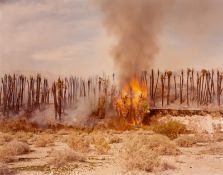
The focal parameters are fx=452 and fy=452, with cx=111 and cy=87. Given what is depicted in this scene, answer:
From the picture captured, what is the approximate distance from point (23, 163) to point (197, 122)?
57.4 metres

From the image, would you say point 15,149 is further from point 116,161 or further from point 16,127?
point 16,127

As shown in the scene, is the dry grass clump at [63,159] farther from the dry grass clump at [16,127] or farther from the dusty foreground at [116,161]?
the dry grass clump at [16,127]

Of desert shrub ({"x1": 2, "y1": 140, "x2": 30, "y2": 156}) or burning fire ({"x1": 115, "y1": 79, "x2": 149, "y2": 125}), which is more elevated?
burning fire ({"x1": 115, "y1": 79, "x2": 149, "y2": 125})

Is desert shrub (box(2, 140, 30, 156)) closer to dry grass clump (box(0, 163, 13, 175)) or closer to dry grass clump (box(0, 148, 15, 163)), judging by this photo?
dry grass clump (box(0, 148, 15, 163))

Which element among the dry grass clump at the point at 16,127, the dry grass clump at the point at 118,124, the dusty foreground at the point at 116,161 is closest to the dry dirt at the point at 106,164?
the dusty foreground at the point at 116,161

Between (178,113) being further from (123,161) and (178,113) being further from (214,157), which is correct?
(123,161)

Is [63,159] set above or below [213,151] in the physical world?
above

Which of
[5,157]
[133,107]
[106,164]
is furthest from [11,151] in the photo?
[133,107]

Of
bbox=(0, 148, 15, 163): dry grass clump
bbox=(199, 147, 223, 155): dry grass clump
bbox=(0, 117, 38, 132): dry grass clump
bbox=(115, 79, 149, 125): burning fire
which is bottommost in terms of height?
bbox=(0, 117, 38, 132): dry grass clump

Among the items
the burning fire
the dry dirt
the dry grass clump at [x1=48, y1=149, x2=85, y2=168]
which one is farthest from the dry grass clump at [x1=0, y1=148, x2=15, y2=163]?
the burning fire

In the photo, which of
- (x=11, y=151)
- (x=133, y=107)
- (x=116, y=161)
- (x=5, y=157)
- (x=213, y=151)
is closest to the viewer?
(x=116, y=161)

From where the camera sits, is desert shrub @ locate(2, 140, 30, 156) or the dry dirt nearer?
the dry dirt

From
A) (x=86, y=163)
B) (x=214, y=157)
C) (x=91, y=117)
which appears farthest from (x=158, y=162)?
(x=91, y=117)

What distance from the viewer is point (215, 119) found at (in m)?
79.6
